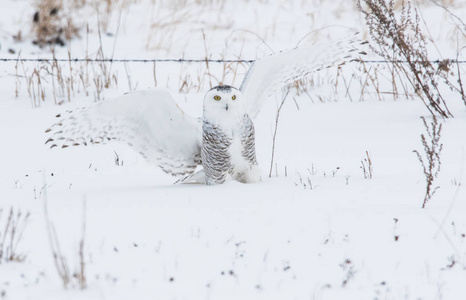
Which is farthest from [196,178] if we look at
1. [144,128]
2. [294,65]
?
[294,65]

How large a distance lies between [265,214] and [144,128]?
149 centimetres

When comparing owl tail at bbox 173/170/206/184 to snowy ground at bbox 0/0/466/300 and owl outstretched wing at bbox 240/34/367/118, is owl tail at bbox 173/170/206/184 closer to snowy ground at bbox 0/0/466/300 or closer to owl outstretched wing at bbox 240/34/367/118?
snowy ground at bbox 0/0/466/300

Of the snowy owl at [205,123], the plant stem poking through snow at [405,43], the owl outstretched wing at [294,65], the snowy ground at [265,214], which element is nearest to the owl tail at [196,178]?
the snowy owl at [205,123]

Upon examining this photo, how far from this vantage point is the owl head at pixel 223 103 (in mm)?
4848

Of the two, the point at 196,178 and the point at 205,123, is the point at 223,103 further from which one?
the point at 196,178

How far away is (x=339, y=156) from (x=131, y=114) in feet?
6.23

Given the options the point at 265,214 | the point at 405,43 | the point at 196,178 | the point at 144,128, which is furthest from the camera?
the point at 405,43

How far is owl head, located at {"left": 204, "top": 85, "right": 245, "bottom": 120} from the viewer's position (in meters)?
4.85

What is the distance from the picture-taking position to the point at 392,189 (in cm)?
472

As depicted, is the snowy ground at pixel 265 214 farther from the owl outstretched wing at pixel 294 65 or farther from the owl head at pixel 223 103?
the owl outstretched wing at pixel 294 65

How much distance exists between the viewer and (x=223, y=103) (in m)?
4.86

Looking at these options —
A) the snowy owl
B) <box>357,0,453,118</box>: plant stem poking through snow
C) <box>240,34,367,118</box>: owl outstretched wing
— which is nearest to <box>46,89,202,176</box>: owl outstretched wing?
the snowy owl

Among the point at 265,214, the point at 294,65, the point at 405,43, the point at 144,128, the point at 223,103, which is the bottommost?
the point at 265,214

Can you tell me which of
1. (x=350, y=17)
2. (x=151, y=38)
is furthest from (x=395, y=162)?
(x=350, y=17)
